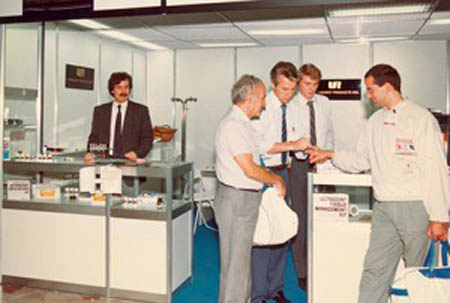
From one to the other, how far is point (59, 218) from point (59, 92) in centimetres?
257

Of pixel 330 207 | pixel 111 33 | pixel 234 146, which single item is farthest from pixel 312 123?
pixel 111 33

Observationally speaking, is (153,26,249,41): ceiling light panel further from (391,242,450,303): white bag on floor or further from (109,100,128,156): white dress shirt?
(391,242,450,303): white bag on floor

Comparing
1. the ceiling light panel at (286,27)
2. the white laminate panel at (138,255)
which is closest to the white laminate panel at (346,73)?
the ceiling light panel at (286,27)

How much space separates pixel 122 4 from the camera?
386 centimetres

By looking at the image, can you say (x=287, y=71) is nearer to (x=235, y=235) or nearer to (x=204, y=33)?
(x=235, y=235)

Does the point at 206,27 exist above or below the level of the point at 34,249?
above

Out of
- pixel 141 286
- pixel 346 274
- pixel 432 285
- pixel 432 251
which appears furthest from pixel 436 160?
pixel 141 286

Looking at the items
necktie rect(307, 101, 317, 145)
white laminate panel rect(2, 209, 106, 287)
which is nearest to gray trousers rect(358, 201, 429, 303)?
necktie rect(307, 101, 317, 145)

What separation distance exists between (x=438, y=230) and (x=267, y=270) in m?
1.50

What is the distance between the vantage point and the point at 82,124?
661cm

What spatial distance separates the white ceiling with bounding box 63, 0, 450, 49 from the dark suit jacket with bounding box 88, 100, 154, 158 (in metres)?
1.47

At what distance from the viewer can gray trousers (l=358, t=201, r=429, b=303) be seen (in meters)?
2.79

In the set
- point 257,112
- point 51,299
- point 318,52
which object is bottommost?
point 51,299

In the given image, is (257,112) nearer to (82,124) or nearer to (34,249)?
(34,249)
